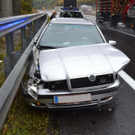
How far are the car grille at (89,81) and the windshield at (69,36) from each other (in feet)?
4.80

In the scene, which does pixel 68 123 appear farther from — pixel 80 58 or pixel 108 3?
pixel 108 3

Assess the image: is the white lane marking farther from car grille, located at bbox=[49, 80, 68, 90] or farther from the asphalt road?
car grille, located at bbox=[49, 80, 68, 90]

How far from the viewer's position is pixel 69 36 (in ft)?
15.8

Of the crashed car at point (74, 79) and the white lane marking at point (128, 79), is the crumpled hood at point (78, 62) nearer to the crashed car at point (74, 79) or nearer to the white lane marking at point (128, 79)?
the crashed car at point (74, 79)

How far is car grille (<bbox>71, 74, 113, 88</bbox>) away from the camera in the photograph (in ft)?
10.4

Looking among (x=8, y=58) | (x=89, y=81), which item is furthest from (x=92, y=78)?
(x=8, y=58)

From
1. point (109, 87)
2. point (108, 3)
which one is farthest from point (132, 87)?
point (108, 3)

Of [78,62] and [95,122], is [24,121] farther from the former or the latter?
[78,62]

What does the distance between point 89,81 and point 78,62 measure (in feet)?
1.38

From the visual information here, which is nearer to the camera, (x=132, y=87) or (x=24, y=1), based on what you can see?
(x=132, y=87)

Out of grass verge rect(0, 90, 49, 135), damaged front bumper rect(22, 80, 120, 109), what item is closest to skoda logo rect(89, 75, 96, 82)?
damaged front bumper rect(22, 80, 120, 109)

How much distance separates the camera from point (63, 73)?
3.21m

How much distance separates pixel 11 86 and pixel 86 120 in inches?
54.9

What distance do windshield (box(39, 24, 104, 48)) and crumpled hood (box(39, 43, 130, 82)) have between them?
38cm
